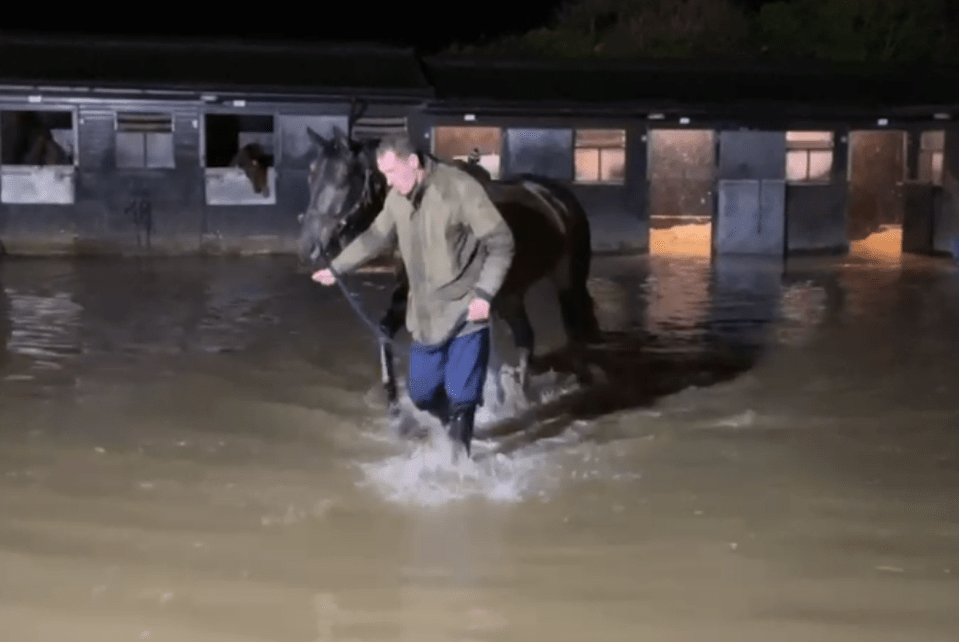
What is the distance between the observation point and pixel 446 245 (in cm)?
564

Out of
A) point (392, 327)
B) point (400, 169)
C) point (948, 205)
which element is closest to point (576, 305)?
point (392, 327)

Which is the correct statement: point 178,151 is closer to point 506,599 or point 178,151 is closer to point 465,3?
point 506,599

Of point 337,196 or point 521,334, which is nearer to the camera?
point 337,196

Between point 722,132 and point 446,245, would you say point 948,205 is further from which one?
point 446,245

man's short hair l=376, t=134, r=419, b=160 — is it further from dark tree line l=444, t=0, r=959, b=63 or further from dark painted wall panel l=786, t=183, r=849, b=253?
dark tree line l=444, t=0, r=959, b=63

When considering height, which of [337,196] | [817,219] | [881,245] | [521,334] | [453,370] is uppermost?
[337,196]

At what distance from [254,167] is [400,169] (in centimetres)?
1344

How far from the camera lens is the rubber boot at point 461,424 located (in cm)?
596

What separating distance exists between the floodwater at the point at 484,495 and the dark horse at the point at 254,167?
795cm

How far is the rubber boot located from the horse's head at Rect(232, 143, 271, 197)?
1312cm

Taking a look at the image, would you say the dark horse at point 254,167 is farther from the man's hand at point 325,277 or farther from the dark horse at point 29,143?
the man's hand at point 325,277

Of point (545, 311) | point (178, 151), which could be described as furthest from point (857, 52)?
point (545, 311)

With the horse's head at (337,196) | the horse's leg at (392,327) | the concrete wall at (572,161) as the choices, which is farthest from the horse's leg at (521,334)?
the concrete wall at (572,161)

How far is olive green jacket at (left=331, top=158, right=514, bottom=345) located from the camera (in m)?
5.55
